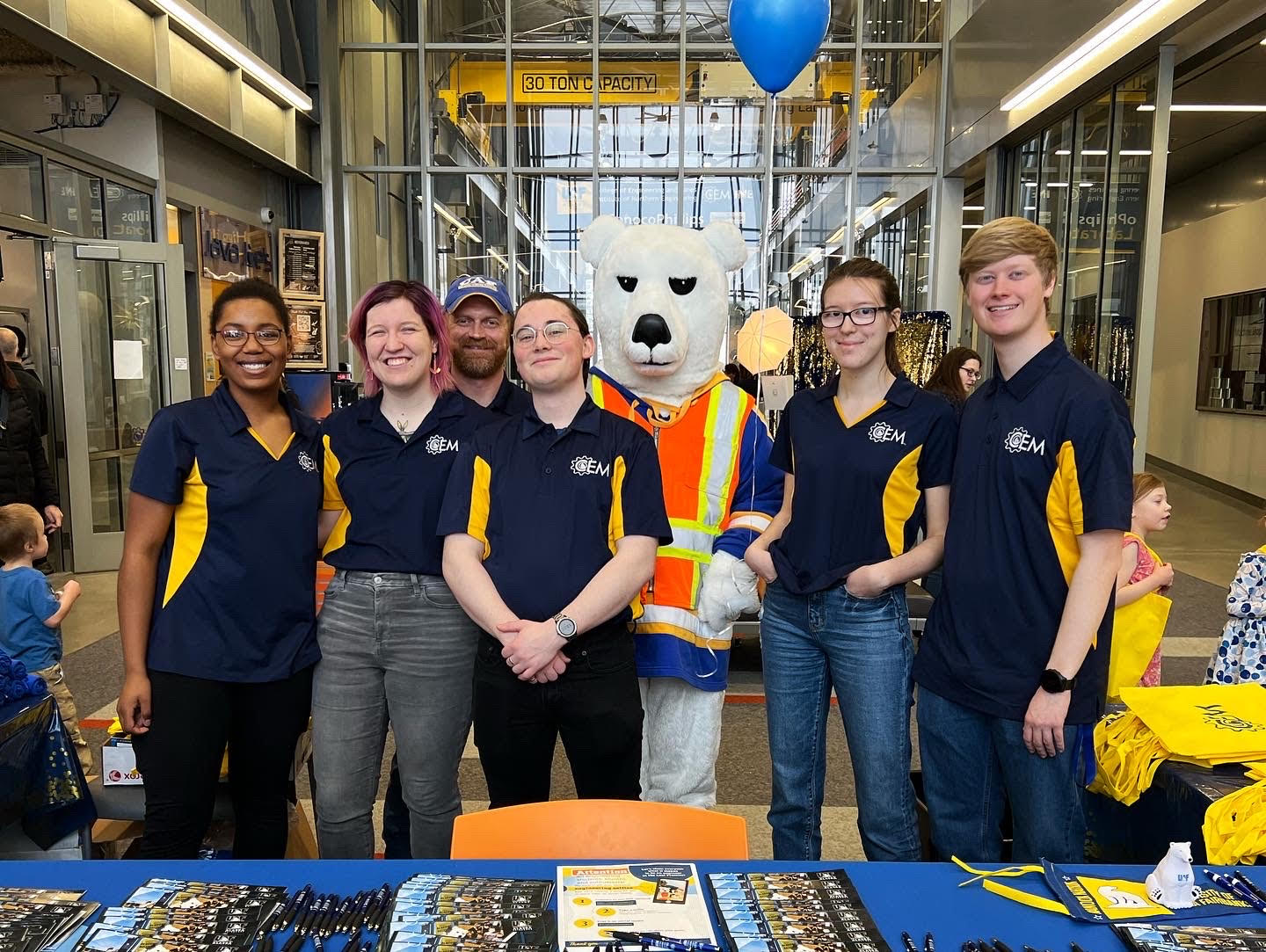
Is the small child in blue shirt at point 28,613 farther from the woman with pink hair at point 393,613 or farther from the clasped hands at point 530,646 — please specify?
the clasped hands at point 530,646

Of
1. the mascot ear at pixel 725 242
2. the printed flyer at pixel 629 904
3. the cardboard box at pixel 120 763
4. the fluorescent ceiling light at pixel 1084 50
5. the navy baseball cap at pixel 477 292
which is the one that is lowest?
the cardboard box at pixel 120 763

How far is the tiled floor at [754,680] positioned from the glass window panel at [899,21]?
539 cm

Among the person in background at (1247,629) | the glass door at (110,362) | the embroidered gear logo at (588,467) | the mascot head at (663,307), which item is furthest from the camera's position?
the glass door at (110,362)

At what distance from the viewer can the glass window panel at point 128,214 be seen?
673 cm

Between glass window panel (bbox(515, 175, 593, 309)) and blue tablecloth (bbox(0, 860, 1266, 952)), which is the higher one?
glass window panel (bbox(515, 175, 593, 309))

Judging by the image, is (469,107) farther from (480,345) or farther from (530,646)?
(530,646)

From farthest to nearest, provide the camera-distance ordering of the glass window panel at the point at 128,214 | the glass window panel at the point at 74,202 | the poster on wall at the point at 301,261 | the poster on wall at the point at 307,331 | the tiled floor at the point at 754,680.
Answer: the poster on wall at the point at 307,331 → the poster on wall at the point at 301,261 → the glass window panel at the point at 128,214 → the glass window panel at the point at 74,202 → the tiled floor at the point at 754,680

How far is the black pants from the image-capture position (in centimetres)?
193

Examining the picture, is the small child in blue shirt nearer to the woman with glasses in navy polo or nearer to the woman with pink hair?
the woman with pink hair

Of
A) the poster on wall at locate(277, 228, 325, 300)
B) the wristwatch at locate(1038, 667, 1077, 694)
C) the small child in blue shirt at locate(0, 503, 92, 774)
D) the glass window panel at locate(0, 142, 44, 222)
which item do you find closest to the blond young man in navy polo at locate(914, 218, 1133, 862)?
the wristwatch at locate(1038, 667, 1077, 694)

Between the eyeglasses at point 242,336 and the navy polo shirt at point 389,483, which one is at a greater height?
the eyeglasses at point 242,336

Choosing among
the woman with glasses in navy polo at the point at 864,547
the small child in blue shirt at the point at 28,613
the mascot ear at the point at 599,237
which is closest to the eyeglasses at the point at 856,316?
the woman with glasses in navy polo at the point at 864,547

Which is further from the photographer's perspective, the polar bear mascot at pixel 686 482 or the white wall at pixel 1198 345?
the white wall at pixel 1198 345

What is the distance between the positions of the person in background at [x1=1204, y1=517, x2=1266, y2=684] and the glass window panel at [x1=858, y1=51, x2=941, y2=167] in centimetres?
761
